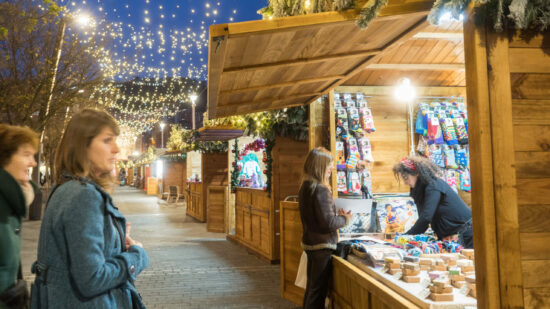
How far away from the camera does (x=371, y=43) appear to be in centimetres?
299

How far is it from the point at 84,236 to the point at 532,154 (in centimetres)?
183

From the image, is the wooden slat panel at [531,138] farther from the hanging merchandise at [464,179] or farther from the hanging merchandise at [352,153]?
the hanging merchandise at [464,179]

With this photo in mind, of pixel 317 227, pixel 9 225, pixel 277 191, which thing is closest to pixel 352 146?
pixel 317 227

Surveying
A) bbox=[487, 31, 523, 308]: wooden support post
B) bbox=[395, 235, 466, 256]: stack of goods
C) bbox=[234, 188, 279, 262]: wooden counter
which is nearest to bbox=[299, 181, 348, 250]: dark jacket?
bbox=[395, 235, 466, 256]: stack of goods

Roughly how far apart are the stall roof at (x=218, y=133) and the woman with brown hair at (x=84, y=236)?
6.85 m

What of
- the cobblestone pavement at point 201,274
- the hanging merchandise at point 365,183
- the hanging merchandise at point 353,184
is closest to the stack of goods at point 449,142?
the hanging merchandise at point 365,183

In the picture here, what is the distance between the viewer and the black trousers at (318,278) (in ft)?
11.6

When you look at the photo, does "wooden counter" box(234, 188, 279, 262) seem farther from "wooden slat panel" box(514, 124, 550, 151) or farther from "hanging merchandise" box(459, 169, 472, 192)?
"wooden slat panel" box(514, 124, 550, 151)

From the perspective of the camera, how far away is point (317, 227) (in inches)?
138

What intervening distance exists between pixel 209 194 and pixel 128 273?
905 centimetres

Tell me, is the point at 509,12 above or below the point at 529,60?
above

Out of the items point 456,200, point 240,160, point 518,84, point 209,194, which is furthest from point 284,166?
point 518,84

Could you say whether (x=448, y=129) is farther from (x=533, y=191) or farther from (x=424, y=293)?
(x=533, y=191)

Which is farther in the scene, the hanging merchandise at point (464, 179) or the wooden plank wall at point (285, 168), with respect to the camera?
the wooden plank wall at point (285, 168)
